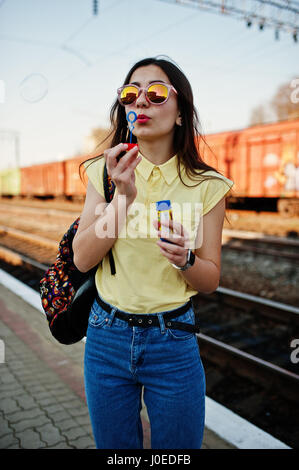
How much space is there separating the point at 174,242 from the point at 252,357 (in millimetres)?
3248

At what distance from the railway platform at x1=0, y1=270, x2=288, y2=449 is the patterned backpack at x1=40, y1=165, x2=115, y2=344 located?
1531 mm

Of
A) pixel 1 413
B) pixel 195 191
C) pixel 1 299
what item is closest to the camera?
pixel 195 191

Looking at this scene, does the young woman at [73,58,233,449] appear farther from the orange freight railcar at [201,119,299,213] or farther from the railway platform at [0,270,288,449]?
the orange freight railcar at [201,119,299,213]

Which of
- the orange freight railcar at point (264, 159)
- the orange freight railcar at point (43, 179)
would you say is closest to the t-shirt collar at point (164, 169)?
the orange freight railcar at point (264, 159)

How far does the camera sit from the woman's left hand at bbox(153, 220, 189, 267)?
1284 mm

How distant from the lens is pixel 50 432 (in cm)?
301

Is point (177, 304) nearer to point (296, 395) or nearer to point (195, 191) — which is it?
point (195, 191)

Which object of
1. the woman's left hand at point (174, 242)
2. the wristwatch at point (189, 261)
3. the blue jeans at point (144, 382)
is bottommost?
the blue jeans at point (144, 382)

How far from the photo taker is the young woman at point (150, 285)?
1.47 m

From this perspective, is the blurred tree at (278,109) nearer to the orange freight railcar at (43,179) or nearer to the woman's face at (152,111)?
the orange freight railcar at (43,179)

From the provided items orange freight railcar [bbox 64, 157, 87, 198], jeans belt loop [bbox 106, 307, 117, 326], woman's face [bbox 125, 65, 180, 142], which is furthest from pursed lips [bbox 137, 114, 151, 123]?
orange freight railcar [bbox 64, 157, 87, 198]
